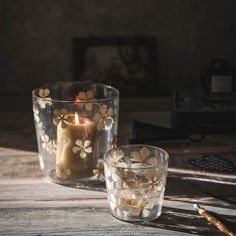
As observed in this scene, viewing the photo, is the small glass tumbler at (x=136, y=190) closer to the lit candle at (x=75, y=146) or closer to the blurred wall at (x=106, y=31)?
the lit candle at (x=75, y=146)

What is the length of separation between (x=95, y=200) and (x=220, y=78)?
596 millimetres

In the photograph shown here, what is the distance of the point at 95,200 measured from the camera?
3.37ft

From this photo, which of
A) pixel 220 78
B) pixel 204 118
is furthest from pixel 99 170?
pixel 220 78

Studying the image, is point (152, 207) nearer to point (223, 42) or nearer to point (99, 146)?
point (99, 146)

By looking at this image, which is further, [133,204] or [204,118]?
[204,118]

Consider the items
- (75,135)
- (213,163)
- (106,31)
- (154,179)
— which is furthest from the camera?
(106,31)

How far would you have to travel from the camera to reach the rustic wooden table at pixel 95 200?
3.05 feet

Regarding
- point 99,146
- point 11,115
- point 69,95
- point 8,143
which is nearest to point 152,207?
point 99,146

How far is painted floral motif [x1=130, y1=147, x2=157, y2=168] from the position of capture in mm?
1020

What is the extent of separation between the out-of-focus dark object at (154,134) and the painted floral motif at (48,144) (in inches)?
9.9

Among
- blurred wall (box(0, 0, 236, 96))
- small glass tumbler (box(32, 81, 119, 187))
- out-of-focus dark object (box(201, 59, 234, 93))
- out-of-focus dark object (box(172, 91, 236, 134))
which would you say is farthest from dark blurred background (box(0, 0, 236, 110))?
small glass tumbler (box(32, 81, 119, 187))

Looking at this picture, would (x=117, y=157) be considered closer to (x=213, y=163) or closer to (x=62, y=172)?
(x=62, y=172)

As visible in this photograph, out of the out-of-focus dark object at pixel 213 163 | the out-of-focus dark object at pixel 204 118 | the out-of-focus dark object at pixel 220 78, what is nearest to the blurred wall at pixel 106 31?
the out-of-focus dark object at pixel 220 78

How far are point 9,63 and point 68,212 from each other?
79cm
